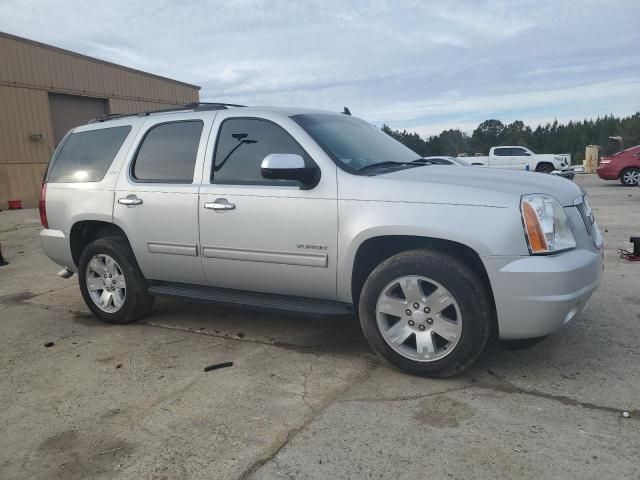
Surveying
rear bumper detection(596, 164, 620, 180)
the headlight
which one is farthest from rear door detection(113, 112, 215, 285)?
rear bumper detection(596, 164, 620, 180)

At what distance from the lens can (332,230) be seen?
3680mm

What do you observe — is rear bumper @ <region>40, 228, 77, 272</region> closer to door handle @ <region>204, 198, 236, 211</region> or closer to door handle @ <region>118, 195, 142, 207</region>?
door handle @ <region>118, 195, 142, 207</region>

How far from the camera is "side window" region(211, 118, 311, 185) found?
4.03 m

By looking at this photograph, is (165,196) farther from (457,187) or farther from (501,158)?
(501,158)

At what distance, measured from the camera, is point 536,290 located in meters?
3.12

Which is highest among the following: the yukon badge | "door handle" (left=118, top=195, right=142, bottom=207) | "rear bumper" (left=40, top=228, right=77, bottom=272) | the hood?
the hood

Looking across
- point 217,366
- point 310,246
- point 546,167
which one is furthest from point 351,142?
point 546,167

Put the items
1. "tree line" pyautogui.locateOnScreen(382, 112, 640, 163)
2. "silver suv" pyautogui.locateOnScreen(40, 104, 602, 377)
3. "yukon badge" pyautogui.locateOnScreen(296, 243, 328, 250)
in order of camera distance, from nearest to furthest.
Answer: "silver suv" pyautogui.locateOnScreen(40, 104, 602, 377) < "yukon badge" pyautogui.locateOnScreen(296, 243, 328, 250) < "tree line" pyautogui.locateOnScreen(382, 112, 640, 163)

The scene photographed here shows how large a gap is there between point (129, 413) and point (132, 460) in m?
0.55

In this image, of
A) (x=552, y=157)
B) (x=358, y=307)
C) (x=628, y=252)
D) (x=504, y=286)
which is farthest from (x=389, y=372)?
(x=552, y=157)

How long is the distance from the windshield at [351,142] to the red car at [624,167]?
53.0 ft

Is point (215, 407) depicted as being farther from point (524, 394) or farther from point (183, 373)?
point (524, 394)

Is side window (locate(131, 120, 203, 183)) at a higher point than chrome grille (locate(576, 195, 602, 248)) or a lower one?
higher

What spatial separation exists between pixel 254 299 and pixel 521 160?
1028 inches
